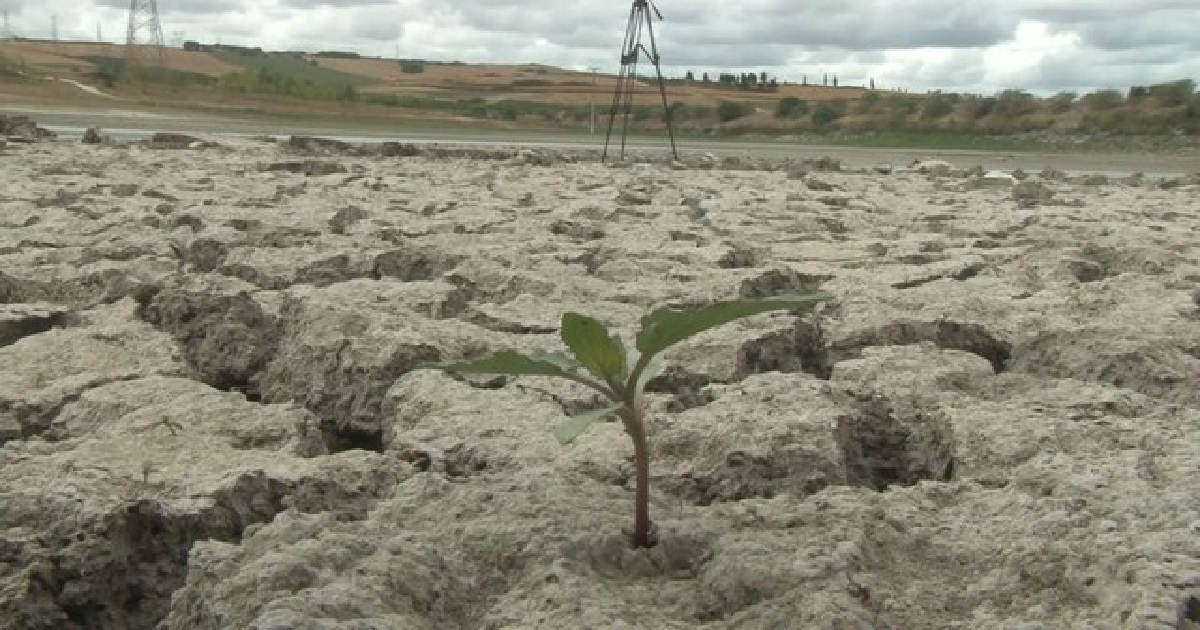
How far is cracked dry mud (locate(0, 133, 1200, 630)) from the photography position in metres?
1.30

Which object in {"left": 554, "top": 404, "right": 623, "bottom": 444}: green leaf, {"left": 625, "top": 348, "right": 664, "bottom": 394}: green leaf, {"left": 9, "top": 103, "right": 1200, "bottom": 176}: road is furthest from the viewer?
{"left": 9, "top": 103, "right": 1200, "bottom": 176}: road

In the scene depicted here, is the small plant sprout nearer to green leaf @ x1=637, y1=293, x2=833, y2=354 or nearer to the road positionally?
green leaf @ x1=637, y1=293, x2=833, y2=354

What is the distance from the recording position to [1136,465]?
1.61 metres

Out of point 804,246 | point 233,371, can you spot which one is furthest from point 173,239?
point 804,246

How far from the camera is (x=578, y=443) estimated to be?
6.04ft

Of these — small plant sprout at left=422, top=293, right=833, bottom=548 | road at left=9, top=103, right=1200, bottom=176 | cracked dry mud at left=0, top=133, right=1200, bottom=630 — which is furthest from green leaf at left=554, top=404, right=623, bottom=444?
road at left=9, top=103, right=1200, bottom=176

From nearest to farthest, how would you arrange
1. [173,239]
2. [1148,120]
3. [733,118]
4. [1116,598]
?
[1116,598] → [173,239] → [1148,120] → [733,118]

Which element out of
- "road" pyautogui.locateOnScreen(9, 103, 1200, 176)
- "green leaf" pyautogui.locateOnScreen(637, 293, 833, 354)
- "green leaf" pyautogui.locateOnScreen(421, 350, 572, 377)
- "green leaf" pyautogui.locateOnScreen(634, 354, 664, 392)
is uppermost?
"road" pyautogui.locateOnScreen(9, 103, 1200, 176)

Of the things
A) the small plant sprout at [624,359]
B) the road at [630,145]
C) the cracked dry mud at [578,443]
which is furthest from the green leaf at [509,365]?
the road at [630,145]

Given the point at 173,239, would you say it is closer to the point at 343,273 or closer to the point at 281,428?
the point at 343,273

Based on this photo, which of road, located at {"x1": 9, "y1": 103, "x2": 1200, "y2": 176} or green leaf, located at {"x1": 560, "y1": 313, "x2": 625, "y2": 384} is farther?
road, located at {"x1": 9, "y1": 103, "x2": 1200, "y2": 176}

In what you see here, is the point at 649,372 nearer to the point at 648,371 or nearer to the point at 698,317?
the point at 648,371

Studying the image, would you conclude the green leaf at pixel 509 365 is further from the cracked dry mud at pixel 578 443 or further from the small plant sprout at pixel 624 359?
the cracked dry mud at pixel 578 443

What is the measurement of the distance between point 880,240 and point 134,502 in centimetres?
308
